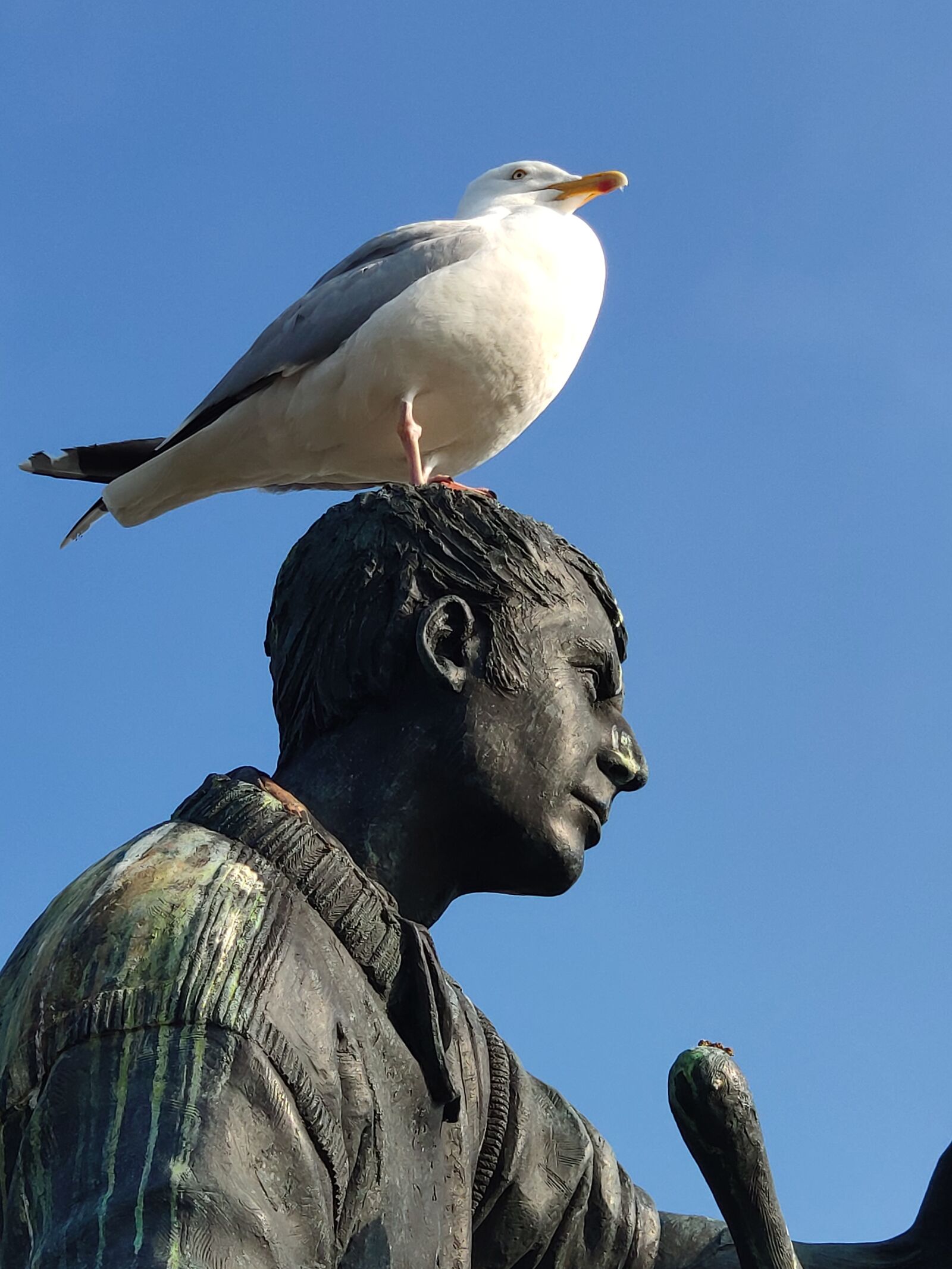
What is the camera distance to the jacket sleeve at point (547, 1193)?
158 inches

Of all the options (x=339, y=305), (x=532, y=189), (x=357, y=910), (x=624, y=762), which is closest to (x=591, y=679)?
(x=624, y=762)

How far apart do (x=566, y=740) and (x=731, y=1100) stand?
734mm

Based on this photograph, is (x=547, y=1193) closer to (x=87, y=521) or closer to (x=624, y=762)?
(x=624, y=762)

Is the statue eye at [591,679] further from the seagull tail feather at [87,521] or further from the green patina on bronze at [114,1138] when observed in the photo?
the seagull tail feather at [87,521]

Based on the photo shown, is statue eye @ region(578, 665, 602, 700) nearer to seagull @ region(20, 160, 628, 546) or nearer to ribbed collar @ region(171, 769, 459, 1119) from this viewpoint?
ribbed collar @ region(171, 769, 459, 1119)

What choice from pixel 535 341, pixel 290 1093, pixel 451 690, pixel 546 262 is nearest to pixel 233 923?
pixel 290 1093

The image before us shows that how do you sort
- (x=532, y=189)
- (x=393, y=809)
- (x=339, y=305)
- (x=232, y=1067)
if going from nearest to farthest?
(x=232, y=1067) < (x=393, y=809) < (x=339, y=305) < (x=532, y=189)

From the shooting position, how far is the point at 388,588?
13.3 feet

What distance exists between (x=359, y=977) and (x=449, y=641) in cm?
73

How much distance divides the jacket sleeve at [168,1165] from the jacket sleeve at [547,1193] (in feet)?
2.69

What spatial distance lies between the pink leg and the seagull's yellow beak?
254 cm

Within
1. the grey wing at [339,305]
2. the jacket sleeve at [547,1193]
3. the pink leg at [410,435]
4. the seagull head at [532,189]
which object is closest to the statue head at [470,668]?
the jacket sleeve at [547,1193]

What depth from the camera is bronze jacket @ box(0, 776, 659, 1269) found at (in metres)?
3.02

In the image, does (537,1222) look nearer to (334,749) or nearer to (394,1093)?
(394,1093)
